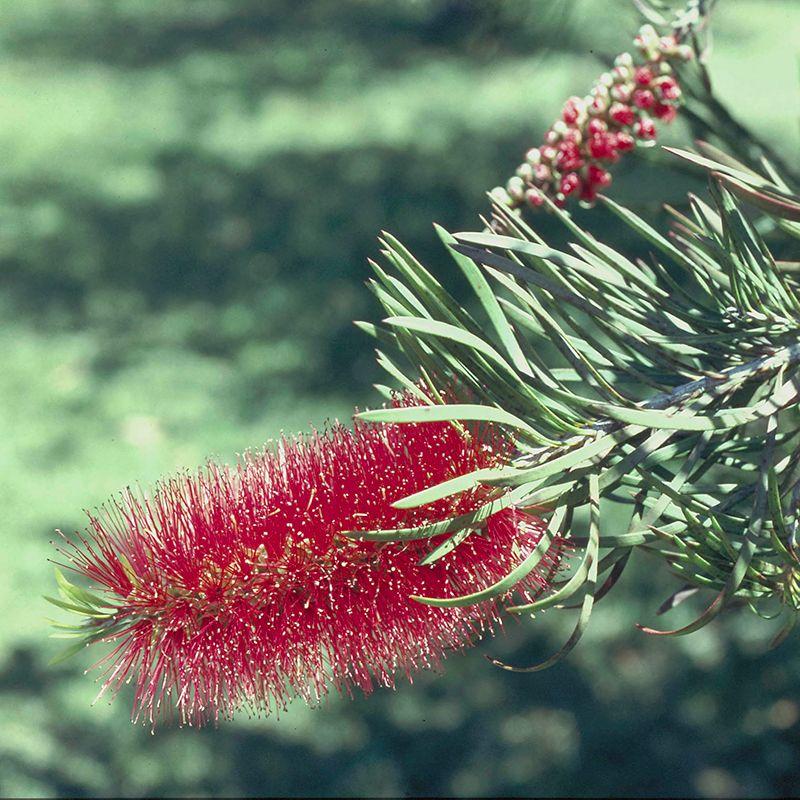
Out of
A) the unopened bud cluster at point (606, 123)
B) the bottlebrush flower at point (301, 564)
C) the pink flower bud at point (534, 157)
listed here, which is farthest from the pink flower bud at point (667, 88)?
the bottlebrush flower at point (301, 564)

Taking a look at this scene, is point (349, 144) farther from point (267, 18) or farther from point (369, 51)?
point (267, 18)

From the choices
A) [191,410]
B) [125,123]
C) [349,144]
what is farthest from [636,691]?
[125,123]

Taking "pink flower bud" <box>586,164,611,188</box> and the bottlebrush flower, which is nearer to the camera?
the bottlebrush flower

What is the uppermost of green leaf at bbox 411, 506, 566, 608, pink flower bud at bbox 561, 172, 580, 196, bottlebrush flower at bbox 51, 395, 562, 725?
pink flower bud at bbox 561, 172, 580, 196

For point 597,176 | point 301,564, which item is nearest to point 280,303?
point 597,176

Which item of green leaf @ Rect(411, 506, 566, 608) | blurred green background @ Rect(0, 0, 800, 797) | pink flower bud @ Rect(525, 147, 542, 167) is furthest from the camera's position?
blurred green background @ Rect(0, 0, 800, 797)

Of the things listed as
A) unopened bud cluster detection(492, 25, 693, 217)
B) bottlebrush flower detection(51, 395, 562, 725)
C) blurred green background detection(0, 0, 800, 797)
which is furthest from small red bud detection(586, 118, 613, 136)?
bottlebrush flower detection(51, 395, 562, 725)

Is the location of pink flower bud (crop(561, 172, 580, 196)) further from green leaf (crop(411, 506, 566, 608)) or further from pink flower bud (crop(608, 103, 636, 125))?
green leaf (crop(411, 506, 566, 608))

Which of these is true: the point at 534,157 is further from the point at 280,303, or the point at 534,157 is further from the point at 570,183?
the point at 280,303
